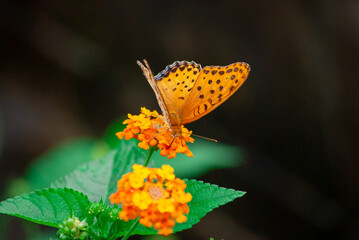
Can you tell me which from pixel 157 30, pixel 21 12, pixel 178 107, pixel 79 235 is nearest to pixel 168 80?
pixel 178 107

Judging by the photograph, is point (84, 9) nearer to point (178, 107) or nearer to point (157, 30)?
point (157, 30)

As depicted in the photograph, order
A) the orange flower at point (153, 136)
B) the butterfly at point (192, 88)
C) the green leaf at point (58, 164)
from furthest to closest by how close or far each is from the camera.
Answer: the green leaf at point (58, 164) < the butterfly at point (192, 88) < the orange flower at point (153, 136)

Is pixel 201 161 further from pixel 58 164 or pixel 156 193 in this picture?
pixel 156 193

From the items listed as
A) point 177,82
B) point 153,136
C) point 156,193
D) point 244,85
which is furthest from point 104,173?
point 244,85

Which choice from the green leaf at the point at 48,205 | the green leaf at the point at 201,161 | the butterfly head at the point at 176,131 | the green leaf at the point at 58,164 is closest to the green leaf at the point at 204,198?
the butterfly head at the point at 176,131

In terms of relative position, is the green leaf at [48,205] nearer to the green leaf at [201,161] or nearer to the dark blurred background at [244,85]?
the green leaf at [201,161]

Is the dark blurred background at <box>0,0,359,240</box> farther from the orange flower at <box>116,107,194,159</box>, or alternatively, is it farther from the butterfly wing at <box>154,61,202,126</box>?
the orange flower at <box>116,107,194,159</box>

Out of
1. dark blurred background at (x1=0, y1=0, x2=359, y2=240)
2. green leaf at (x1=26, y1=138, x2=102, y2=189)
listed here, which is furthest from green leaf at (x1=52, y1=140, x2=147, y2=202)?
dark blurred background at (x1=0, y1=0, x2=359, y2=240)
